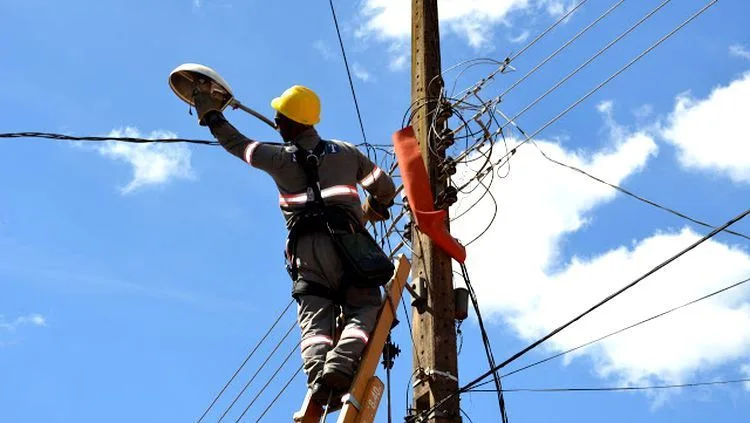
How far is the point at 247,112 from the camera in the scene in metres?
5.88

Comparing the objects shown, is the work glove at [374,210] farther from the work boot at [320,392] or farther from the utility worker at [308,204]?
the work boot at [320,392]

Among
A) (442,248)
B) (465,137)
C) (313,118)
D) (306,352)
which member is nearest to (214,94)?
(313,118)

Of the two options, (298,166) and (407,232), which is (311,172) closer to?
(298,166)

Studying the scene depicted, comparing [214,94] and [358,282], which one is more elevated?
[214,94]

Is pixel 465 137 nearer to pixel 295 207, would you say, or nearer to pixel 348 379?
pixel 295 207

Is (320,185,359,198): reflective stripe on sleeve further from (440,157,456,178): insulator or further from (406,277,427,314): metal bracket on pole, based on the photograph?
(440,157,456,178): insulator

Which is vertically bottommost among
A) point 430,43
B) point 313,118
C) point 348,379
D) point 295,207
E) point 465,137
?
point 348,379

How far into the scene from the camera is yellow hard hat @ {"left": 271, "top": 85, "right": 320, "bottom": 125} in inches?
228

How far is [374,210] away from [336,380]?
155 centimetres

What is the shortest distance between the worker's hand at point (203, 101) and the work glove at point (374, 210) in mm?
1147

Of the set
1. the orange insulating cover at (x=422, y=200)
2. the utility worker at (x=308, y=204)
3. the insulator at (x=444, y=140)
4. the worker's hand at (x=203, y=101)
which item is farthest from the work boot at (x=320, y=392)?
the insulator at (x=444, y=140)

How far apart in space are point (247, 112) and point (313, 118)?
1.26 feet

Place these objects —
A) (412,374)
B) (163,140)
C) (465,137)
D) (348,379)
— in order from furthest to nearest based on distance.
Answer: (465,137) < (412,374) < (163,140) < (348,379)

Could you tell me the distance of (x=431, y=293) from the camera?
7418 mm
